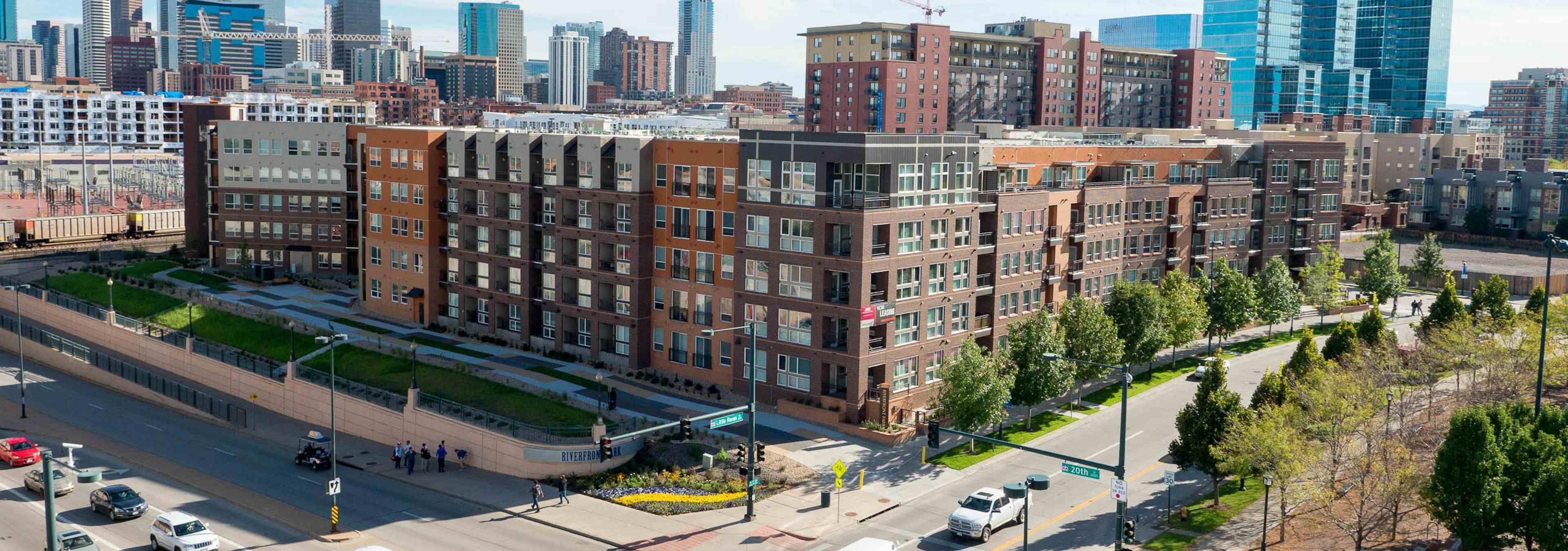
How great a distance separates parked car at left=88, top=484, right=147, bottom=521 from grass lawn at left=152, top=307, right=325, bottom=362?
2869 centimetres

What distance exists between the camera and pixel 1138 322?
240 feet

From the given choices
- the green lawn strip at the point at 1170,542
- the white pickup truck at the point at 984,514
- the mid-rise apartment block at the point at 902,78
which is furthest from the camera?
the mid-rise apartment block at the point at 902,78

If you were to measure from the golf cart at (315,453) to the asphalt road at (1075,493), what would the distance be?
2708 centimetres

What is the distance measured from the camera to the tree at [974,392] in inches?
2381

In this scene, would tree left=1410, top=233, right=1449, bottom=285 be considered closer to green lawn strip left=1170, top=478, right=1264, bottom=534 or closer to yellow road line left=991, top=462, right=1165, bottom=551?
yellow road line left=991, top=462, right=1165, bottom=551

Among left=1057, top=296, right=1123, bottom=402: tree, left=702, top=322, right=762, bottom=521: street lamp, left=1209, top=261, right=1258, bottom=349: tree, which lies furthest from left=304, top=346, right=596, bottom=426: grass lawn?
left=1209, top=261, right=1258, bottom=349: tree

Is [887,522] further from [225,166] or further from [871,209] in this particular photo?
[225,166]

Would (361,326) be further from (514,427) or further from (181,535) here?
(181,535)

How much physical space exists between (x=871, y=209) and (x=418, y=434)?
2609 centimetres

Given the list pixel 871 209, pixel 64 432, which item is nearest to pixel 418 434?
pixel 64 432

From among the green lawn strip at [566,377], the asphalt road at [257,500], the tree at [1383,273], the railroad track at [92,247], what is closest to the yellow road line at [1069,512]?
the asphalt road at [257,500]

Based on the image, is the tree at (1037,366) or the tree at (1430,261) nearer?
the tree at (1037,366)

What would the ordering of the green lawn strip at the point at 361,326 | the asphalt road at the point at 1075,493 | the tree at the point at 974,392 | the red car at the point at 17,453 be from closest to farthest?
the asphalt road at the point at 1075,493
the tree at the point at 974,392
the red car at the point at 17,453
the green lawn strip at the point at 361,326

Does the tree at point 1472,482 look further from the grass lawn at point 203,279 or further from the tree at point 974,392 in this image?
the grass lawn at point 203,279
